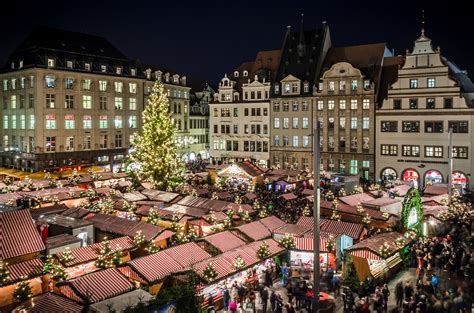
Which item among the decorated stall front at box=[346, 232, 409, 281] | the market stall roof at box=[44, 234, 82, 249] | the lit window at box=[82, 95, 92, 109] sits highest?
the lit window at box=[82, 95, 92, 109]

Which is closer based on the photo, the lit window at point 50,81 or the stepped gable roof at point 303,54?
the lit window at point 50,81

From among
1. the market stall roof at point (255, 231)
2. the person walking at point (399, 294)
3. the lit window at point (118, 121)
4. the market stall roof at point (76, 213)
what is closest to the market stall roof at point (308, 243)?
the market stall roof at point (255, 231)

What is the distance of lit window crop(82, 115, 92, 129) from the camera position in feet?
200

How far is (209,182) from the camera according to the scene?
46.2 m

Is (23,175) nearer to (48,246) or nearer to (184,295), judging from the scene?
(48,246)

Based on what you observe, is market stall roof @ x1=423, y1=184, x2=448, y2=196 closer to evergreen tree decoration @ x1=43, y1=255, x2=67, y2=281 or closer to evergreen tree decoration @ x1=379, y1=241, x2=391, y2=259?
evergreen tree decoration @ x1=379, y1=241, x2=391, y2=259

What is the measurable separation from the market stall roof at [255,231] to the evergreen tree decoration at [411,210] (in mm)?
8423

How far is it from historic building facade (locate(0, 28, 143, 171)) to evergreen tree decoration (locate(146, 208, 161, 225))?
3444cm

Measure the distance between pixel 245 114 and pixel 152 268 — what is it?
49.9 metres

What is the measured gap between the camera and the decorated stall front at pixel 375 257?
826 inches

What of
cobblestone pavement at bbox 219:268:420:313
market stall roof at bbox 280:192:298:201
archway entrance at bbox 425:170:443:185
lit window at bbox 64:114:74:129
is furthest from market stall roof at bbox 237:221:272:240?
lit window at bbox 64:114:74:129

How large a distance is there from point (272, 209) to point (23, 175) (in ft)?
95.2

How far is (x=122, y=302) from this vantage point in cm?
1557

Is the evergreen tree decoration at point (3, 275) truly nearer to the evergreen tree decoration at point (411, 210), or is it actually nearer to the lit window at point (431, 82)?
the evergreen tree decoration at point (411, 210)
